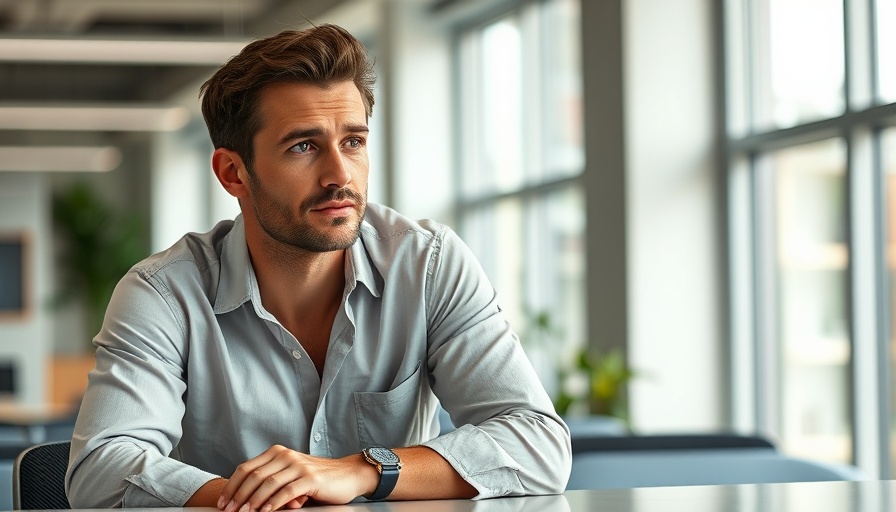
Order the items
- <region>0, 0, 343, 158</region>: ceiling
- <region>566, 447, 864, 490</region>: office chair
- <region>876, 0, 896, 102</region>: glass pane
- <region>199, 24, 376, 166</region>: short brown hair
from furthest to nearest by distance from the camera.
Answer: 1. <region>0, 0, 343, 158</region>: ceiling
2. <region>876, 0, 896, 102</region>: glass pane
3. <region>566, 447, 864, 490</region>: office chair
4. <region>199, 24, 376, 166</region>: short brown hair

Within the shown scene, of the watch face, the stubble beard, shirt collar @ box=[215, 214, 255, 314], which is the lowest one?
the watch face

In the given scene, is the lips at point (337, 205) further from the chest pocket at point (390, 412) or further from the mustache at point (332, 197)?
the chest pocket at point (390, 412)

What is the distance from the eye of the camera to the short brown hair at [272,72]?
77.1 inches

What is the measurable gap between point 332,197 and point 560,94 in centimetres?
579

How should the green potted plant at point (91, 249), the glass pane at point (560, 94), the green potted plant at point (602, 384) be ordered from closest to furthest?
the green potted plant at point (602, 384), the glass pane at point (560, 94), the green potted plant at point (91, 249)

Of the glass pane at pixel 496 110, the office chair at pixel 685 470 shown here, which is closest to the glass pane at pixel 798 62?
the glass pane at pixel 496 110

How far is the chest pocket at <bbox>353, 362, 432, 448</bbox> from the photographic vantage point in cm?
200

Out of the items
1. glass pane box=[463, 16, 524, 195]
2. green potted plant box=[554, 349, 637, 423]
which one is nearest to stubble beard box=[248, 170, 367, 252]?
green potted plant box=[554, 349, 637, 423]

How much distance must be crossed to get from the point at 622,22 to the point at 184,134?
8.79m

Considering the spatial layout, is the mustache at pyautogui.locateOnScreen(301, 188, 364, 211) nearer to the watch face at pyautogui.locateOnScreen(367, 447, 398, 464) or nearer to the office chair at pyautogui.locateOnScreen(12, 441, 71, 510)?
the watch face at pyautogui.locateOnScreen(367, 447, 398, 464)

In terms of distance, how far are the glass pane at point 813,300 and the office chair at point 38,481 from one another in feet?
13.3

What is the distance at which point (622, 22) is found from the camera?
607cm

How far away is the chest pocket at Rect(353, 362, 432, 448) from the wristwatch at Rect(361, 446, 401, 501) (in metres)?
0.32

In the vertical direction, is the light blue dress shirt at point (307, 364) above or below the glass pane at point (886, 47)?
below
